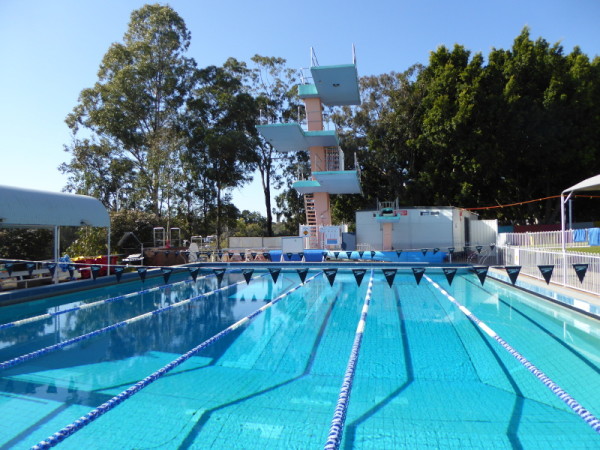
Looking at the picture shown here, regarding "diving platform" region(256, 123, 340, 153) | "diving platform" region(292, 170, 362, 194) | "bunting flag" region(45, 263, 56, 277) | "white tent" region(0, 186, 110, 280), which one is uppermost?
"diving platform" region(256, 123, 340, 153)

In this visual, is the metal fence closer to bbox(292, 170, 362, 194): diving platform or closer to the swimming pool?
the swimming pool

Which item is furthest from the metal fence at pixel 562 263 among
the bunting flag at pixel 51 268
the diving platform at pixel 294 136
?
the bunting flag at pixel 51 268

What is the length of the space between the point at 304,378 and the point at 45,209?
39.2 ft

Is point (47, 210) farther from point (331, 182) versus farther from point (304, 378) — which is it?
point (331, 182)

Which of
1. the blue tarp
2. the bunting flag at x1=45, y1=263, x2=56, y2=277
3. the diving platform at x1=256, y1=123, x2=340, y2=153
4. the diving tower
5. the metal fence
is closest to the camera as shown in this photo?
the metal fence

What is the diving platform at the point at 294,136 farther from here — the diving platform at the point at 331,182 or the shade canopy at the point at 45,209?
the shade canopy at the point at 45,209

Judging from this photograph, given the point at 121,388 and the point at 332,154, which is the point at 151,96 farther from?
the point at 121,388

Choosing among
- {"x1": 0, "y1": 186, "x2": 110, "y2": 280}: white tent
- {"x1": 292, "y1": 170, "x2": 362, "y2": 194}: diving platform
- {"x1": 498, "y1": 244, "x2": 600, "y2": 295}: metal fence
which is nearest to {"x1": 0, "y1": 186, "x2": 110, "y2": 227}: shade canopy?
{"x1": 0, "y1": 186, "x2": 110, "y2": 280}: white tent

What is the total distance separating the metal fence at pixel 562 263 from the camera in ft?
32.2

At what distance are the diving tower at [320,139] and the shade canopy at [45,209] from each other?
1098cm

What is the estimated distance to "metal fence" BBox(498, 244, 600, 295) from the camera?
983 cm

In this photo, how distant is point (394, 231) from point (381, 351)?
57.0 feet

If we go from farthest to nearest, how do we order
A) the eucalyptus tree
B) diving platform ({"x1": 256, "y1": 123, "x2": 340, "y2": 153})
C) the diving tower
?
the eucalyptus tree < diving platform ({"x1": 256, "y1": 123, "x2": 340, "y2": 153}) < the diving tower

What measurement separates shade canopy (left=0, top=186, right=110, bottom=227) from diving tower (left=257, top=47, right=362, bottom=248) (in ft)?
36.0
